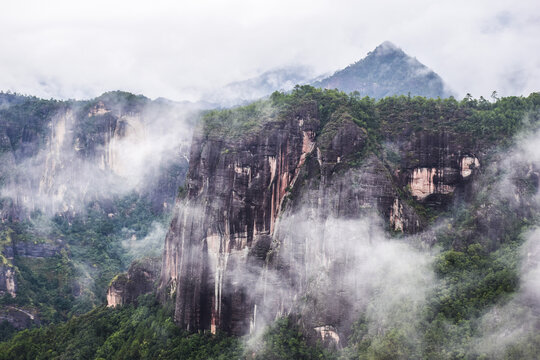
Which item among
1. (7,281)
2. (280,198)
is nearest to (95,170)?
(7,281)

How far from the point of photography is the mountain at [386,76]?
11250cm

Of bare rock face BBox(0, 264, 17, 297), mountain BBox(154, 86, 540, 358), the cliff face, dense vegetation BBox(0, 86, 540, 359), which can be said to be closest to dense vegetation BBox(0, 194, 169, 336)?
bare rock face BBox(0, 264, 17, 297)

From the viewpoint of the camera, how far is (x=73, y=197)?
97.4m

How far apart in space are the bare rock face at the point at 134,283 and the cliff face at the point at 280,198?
843 centimetres

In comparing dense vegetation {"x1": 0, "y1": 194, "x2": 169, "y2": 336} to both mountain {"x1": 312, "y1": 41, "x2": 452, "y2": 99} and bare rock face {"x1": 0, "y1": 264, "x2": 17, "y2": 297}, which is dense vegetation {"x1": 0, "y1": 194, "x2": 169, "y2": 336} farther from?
mountain {"x1": 312, "y1": 41, "x2": 452, "y2": 99}

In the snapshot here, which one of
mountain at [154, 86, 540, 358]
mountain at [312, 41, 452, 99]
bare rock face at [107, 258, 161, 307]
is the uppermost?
mountain at [312, 41, 452, 99]

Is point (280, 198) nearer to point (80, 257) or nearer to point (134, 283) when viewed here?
point (134, 283)

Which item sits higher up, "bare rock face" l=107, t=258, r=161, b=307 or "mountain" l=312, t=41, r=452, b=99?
"mountain" l=312, t=41, r=452, b=99

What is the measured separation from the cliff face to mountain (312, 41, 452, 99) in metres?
72.4

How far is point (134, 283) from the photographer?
55500 millimetres

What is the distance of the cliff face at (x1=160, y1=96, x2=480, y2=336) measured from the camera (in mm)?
41438

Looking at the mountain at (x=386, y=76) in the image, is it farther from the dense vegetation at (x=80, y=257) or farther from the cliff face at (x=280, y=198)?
the cliff face at (x=280, y=198)

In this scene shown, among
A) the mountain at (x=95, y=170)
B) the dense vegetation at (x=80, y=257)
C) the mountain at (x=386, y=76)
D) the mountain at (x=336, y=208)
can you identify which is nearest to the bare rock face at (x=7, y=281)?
the dense vegetation at (x=80, y=257)

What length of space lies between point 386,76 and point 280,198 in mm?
85321
